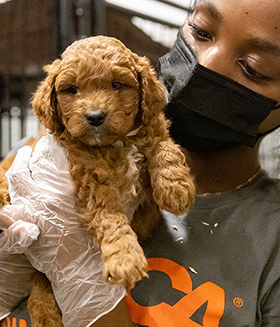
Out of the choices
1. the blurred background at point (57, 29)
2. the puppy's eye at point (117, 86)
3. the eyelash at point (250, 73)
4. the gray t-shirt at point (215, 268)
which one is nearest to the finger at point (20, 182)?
the puppy's eye at point (117, 86)

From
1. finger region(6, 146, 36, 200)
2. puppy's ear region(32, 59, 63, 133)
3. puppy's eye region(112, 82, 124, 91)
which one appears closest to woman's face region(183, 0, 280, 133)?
puppy's eye region(112, 82, 124, 91)

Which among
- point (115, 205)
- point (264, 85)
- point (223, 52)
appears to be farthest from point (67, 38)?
point (115, 205)

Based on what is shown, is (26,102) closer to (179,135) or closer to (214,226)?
(179,135)

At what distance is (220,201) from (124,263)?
3.34ft

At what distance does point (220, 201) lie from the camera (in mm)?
2033

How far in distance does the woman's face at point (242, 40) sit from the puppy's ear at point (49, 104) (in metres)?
0.88

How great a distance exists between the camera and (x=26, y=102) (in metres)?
3.82

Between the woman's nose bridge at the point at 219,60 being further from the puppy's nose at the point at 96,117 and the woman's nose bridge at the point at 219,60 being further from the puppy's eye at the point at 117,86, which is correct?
the puppy's nose at the point at 96,117

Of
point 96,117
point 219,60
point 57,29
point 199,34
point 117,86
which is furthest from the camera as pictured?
point 57,29

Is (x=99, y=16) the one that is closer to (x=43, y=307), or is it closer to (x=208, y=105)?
(x=208, y=105)

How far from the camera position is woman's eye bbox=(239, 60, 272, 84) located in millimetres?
1820

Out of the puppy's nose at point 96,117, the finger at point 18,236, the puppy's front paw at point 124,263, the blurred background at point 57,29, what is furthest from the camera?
the blurred background at point 57,29

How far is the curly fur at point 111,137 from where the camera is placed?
1421 millimetres

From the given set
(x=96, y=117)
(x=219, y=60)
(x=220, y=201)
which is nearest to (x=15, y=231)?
(x=96, y=117)
